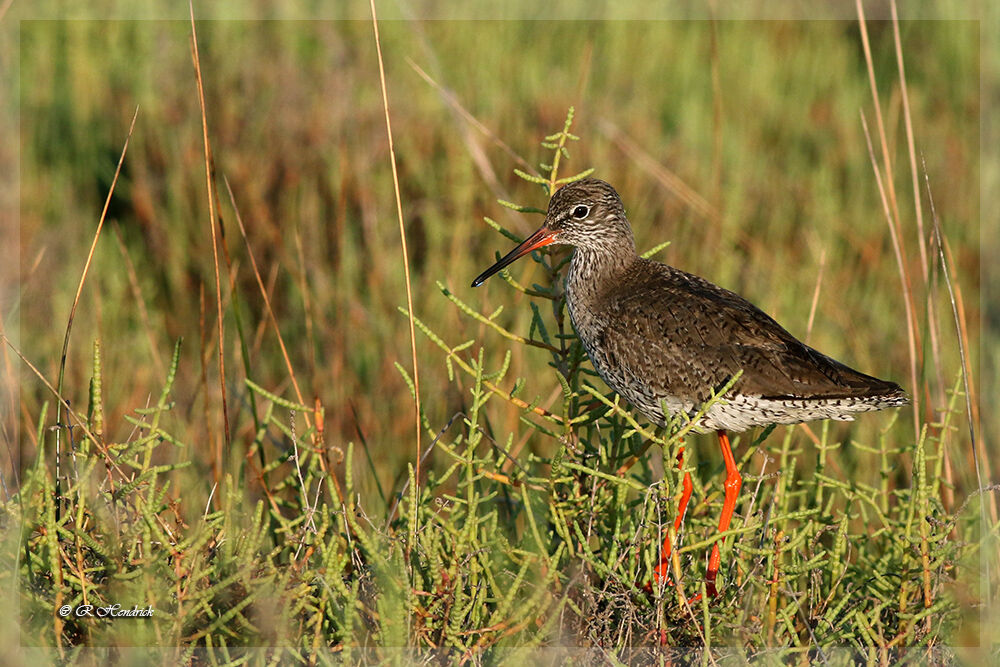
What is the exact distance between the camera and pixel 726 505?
4066mm

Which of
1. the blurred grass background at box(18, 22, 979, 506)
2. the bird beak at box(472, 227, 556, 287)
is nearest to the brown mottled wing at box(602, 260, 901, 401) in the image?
the bird beak at box(472, 227, 556, 287)

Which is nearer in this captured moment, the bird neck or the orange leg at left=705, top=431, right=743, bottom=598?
the orange leg at left=705, top=431, right=743, bottom=598

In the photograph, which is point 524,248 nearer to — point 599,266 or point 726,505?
point 599,266

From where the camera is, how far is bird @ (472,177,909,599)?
4.00 metres

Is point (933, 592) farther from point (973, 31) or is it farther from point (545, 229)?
point (973, 31)

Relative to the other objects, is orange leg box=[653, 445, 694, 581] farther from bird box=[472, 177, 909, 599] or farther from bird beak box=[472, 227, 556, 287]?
bird beak box=[472, 227, 556, 287]

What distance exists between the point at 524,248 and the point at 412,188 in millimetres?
2811

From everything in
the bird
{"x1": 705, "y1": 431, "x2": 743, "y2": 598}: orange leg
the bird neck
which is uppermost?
the bird neck

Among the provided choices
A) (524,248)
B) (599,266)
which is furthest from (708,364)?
(524,248)

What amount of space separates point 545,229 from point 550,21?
479 cm

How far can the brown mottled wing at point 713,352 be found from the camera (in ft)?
13.2

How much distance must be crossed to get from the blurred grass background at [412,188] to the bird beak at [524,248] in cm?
72

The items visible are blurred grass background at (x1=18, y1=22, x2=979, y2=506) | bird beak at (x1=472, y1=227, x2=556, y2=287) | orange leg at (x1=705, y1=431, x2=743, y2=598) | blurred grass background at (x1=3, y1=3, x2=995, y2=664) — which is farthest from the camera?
blurred grass background at (x1=18, y1=22, x2=979, y2=506)

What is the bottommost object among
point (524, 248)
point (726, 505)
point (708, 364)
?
point (726, 505)
